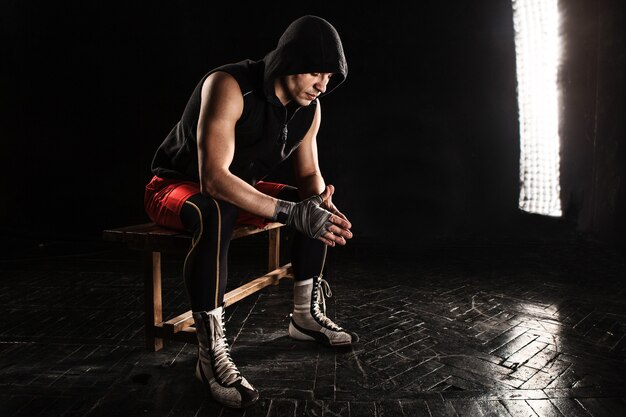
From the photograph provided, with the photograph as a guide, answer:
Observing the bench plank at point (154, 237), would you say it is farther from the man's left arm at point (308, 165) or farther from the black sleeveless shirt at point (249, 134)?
the man's left arm at point (308, 165)

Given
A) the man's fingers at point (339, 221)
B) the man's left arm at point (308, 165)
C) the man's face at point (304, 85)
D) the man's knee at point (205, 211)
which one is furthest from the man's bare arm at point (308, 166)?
the man's knee at point (205, 211)

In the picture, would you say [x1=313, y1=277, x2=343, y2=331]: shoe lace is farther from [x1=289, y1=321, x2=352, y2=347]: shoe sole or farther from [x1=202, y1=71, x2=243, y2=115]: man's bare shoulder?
[x1=202, y1=71, x2=243, y2=115]: man's bare shoulder

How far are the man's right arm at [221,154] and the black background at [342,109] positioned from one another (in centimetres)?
397

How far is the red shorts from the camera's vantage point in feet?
7.20

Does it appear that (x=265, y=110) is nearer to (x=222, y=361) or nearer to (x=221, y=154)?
(x=221, y=154)

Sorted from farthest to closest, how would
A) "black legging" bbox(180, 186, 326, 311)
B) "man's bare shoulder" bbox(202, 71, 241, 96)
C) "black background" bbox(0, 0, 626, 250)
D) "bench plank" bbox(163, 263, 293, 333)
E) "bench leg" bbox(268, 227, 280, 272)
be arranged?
"black background" bbox(0, 0, 626, 250) < "bench leg" bbox(268, 227, 280, 272) < "bench plank" bbox(163, 263, 293, 333) < "man's bare shoulder" bbox(202, 71, 241, 96) < "black legging" bbox(180, 186, 326, 311)

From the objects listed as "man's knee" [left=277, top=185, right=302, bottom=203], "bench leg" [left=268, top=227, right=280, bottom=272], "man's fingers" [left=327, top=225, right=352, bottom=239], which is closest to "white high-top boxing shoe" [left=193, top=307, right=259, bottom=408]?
"man's fingers" [left=327, top=225, right=352, bottom=239]

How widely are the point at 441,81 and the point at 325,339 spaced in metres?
4.63

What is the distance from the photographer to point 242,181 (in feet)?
6.77

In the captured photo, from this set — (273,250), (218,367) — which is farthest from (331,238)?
(273,250)

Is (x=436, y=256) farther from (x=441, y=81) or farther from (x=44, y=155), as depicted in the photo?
(x=44, y=155)

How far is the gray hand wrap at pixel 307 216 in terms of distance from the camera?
6.80 ft

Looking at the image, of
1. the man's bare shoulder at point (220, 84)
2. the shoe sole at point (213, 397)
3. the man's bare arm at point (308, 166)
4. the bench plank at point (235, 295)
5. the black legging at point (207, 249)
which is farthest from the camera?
the man's bare arm at point (308, 166)

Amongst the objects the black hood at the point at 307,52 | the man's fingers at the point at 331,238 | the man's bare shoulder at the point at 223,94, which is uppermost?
the black hood at the point at 307,52
